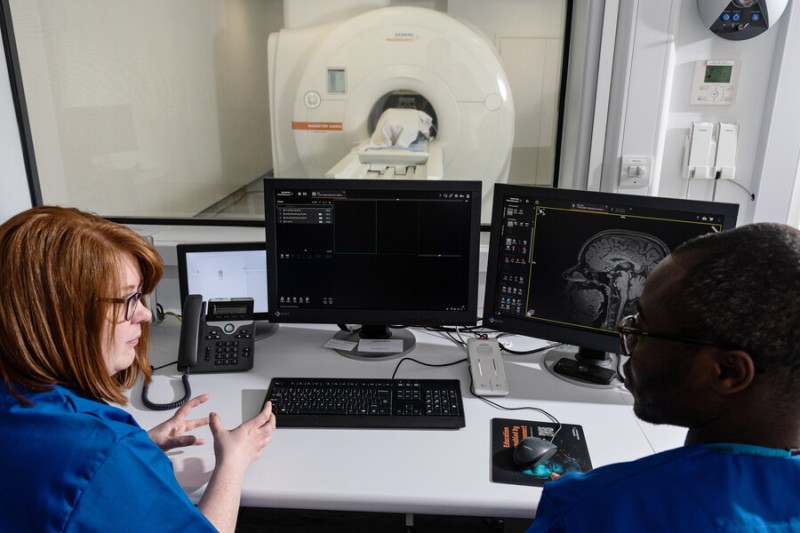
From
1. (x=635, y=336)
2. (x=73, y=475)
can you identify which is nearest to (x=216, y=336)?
(x=73, y=475)

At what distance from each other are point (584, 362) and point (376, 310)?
0.57 m

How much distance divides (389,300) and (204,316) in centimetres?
51

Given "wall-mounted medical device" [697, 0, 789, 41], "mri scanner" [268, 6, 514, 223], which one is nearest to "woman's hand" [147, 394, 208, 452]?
"mri scanner" [268, 6, 514, 223]

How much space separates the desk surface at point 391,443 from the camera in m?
1.11

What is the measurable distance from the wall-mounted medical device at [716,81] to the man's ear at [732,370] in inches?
58.0

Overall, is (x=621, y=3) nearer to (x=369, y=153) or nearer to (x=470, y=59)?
(x=470, y=59)

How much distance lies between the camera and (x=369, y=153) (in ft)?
7.12

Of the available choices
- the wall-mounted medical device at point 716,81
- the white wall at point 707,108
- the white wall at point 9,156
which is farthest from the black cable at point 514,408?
the white wall at point 9,156

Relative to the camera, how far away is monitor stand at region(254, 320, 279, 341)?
1786mm

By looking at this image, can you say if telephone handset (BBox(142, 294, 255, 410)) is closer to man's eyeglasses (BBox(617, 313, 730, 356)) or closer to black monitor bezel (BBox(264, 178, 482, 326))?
black monitor bezel (BBox(264, 178, 482, 326))

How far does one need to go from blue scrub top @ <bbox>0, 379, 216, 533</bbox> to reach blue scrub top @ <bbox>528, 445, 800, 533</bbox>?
0.56 m

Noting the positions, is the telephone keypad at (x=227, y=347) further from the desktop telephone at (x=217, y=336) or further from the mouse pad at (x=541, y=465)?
the mouse pad at (x=541, y=465)

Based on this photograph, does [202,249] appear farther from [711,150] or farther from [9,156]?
[711,150]

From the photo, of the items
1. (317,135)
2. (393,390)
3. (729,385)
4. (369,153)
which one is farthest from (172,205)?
(729,385)
